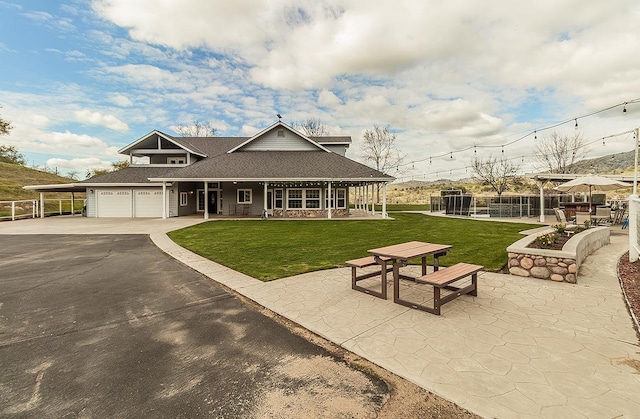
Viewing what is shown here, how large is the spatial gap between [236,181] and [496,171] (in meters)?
38.3

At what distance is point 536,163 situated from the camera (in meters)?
36.7

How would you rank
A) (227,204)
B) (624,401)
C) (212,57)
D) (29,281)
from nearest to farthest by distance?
(624,401) < (29,281) < (212,57) < (227,204)

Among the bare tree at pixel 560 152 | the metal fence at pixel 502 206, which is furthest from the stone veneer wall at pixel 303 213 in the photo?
the bare tree at pixel 560 152

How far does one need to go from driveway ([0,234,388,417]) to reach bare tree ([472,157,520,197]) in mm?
44215

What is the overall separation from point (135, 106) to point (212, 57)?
7135mm

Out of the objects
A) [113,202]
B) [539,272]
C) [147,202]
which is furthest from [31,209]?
[539,272]

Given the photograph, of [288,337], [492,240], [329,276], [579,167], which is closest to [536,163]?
[579,167]

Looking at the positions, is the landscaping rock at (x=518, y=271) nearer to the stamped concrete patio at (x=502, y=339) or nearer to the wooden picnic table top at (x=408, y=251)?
the stamped concrete patio at (x=502, y=339)

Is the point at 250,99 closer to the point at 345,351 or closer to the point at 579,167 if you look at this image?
the point at 345,351

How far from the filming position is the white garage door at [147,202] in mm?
21391

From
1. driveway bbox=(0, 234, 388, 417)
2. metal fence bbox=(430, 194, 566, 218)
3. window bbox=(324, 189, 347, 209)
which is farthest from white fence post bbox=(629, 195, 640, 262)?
window bbox=(324, 189, 347, 209)

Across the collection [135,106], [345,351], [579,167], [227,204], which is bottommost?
[345,351]

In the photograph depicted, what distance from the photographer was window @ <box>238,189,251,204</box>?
74.4 feet

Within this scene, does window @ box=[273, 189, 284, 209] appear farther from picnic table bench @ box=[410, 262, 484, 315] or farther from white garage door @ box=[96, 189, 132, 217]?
picnic table bench @ box=[410, 262, 484, 315]
